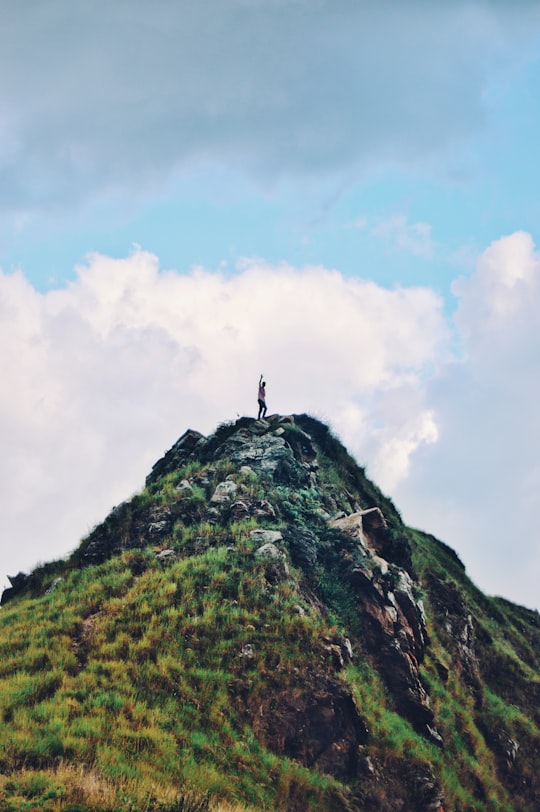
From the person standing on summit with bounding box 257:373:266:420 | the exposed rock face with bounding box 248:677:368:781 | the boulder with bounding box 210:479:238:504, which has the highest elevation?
the person standing on summit with bounding box 257:373:266:420

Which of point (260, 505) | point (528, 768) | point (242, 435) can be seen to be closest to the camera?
point (528, 768)

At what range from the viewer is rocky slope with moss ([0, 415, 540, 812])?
14.1m

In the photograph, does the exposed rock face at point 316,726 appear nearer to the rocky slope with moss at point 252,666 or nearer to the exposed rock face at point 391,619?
the rocky slope with moss at point 252,666

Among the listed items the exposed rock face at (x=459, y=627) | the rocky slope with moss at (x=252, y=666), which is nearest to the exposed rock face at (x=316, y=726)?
the rocky slope with moss at (x=252, y=666)

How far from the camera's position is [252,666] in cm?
1855

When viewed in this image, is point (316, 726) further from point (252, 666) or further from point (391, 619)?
point (391, 619)

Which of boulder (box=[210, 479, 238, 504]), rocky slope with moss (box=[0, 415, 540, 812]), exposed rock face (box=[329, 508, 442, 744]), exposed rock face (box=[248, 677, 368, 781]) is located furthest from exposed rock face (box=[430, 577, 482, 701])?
boulder (box=[210, 479, 238, 504])

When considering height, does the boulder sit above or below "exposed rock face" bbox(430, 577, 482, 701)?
above

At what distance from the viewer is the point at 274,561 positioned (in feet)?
76.3

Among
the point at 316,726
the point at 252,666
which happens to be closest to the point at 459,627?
the point at 316,726

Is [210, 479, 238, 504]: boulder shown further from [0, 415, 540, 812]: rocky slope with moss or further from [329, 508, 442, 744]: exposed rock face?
[329, 508, 442, 744]: exposed rock face

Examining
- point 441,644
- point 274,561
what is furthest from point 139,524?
point 441,644

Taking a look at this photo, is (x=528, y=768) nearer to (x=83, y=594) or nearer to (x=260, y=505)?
(x=260, y=505)

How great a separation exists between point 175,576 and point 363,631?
8.29 m
